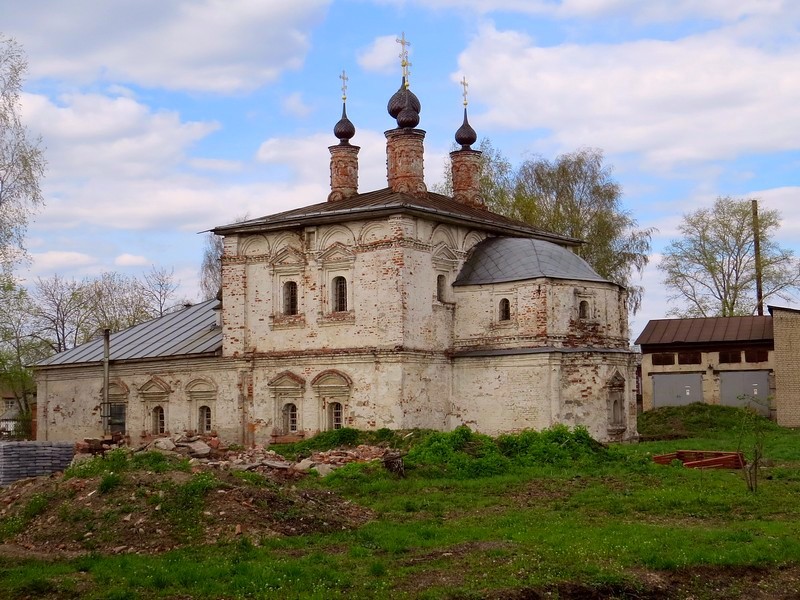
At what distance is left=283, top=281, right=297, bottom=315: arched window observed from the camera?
89.2ft

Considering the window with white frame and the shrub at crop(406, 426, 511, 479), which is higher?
the window with white frame

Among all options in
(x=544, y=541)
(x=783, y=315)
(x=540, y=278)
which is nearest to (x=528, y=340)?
(x=540, y=278)

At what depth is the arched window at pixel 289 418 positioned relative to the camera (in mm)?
26750

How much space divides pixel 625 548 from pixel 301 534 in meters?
3.62

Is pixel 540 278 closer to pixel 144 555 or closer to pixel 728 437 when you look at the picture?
pixel 728 437

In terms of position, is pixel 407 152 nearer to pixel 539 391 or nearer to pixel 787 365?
pixel 539 391

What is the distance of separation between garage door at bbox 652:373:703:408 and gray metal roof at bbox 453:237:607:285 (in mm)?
9555

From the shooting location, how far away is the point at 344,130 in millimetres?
31188

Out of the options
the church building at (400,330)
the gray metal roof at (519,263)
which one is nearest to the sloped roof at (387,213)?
the church building at (400,330)

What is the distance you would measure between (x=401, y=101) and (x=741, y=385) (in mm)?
14214

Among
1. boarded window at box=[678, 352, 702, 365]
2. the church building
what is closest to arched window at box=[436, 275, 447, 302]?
the church building

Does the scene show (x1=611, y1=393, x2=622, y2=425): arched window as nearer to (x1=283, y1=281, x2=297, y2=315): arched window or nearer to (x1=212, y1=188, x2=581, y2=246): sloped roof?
(x1=212, y1=188, x2=581, y2=246): sloped roof

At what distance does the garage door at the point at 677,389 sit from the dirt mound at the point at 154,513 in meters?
22.8

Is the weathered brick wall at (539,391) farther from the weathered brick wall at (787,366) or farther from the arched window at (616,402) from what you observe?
the weathered brick wall at (787,366)
